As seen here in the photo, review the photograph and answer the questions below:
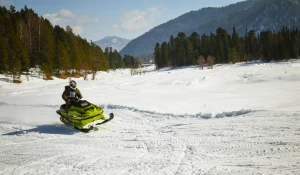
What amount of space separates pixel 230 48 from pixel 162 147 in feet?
254

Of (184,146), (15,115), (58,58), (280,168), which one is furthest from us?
(58,58)

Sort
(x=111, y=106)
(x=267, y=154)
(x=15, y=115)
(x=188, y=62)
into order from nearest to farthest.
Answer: (x=267, y=154), (x=15, y=115), (x=111, y=106), (x=188, y=62)

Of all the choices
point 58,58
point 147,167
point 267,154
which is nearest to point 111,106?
point 147,167

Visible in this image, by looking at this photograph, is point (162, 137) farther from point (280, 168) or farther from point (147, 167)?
point (280, 168)

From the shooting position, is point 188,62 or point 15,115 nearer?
point 15,115

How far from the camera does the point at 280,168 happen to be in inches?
178

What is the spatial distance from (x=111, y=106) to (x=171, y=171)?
28.1ft

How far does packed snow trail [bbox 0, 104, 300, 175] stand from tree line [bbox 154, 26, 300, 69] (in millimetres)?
53434

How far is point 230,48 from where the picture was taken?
7712cm

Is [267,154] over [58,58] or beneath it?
beneath

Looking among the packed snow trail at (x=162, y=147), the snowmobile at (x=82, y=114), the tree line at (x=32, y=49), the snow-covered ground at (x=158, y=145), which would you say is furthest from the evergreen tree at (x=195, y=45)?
the snowmobile at (x=82, y=114)

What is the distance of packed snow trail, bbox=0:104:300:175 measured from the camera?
5.00m

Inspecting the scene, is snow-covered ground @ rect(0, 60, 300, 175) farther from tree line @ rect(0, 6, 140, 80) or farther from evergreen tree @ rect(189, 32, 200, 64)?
evergreen tree @ rect(189, 32, 200, 64)

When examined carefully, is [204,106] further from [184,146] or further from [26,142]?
[26,142]
